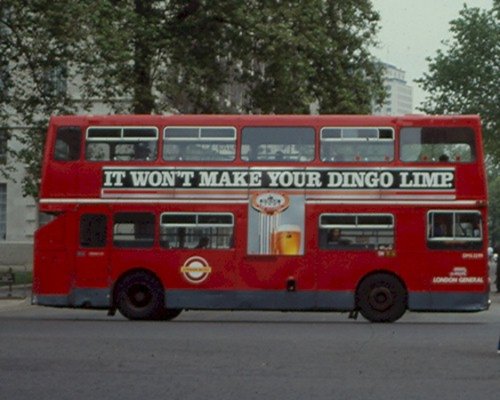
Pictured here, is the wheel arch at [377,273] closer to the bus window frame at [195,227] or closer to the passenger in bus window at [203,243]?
the bus window frame at [195,227]

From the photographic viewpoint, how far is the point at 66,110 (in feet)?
143

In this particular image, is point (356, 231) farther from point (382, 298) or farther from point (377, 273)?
point (382, 298)

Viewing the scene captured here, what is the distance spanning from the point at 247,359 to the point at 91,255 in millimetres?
12086

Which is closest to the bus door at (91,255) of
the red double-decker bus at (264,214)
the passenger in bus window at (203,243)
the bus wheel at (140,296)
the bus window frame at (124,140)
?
the red double-decker bus at (264,214)

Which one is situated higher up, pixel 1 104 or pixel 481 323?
pixel 1 104

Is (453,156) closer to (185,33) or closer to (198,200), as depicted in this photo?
(198,200)

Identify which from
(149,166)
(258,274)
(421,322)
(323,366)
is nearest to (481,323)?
(421,322)

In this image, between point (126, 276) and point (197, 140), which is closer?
point (197, 140)

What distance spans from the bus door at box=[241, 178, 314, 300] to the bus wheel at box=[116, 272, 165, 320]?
1.59m

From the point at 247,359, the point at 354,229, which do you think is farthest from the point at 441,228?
the point at 247,359

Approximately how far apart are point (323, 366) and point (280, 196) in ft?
40.6

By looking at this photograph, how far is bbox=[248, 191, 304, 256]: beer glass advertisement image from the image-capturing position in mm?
31062

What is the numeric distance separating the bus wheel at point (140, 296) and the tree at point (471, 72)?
49187mm

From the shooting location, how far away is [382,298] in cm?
3139
